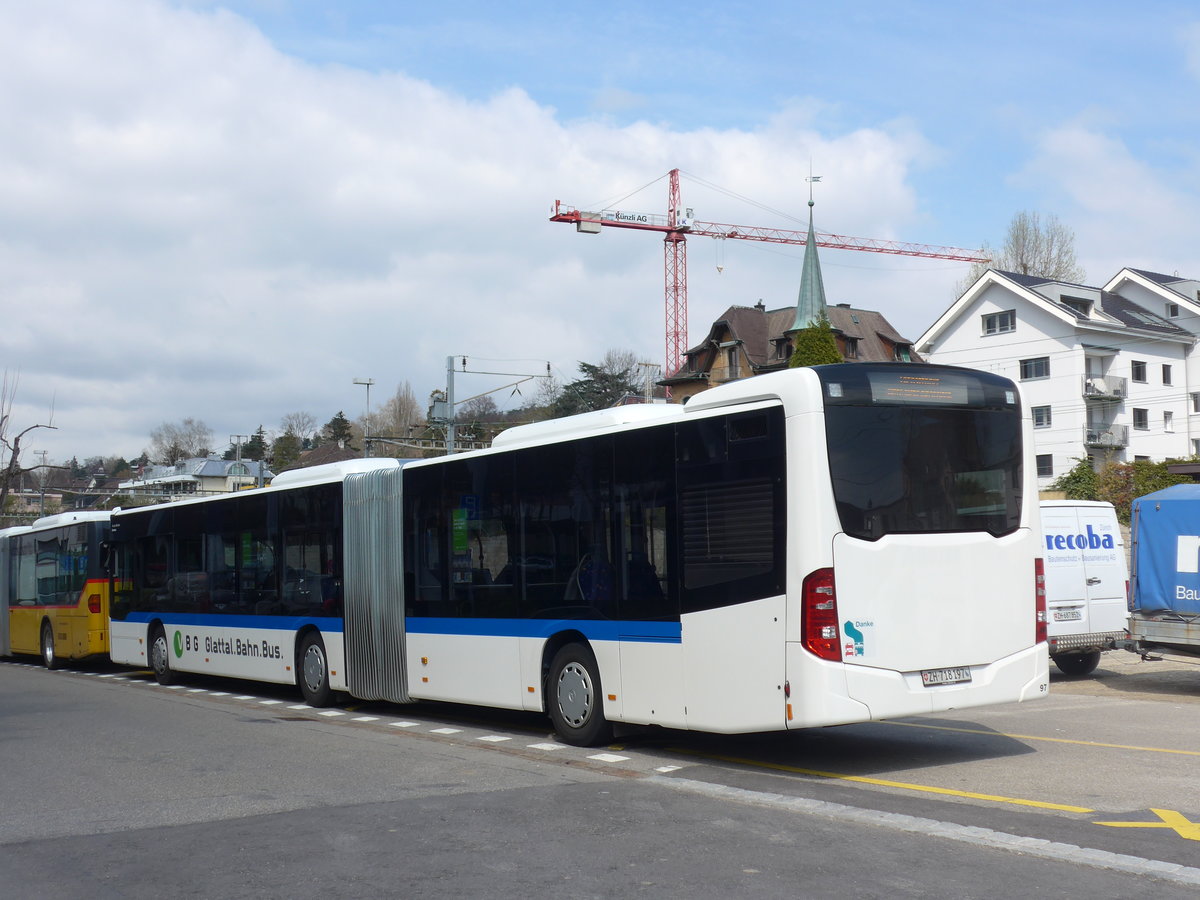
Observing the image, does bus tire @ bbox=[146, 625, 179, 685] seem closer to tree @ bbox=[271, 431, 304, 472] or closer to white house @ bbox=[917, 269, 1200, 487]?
white house @ bbox=[917, 269, 1200, 487]

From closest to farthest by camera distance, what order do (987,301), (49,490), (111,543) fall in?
(111,543), (987,301), (49,490)

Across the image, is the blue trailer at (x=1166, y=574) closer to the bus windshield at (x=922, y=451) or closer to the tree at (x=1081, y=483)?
the bus windshield at (x=922, y=451)

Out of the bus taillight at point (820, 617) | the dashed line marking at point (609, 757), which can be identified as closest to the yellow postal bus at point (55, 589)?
the dashed line marking at point (609, 757)

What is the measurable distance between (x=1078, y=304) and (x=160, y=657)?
50.9 m

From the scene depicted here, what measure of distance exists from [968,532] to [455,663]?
20.0 feet

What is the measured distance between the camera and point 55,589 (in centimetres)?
2633

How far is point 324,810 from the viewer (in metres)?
8.69

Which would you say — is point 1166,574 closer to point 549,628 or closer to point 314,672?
A: point 549,628

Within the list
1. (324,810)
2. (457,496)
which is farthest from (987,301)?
(324,810)

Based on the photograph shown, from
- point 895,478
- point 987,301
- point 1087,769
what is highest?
point 987,301

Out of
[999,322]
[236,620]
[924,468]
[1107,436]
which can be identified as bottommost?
[236,620]

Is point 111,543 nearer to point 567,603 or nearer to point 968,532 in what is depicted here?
point 567,603

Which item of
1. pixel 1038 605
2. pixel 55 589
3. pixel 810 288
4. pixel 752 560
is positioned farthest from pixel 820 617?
pixel 810 288

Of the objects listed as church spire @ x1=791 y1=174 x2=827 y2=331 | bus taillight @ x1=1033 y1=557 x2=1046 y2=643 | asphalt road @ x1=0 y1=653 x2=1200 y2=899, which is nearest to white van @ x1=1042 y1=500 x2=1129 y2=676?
asphalt road @ x1=0 y1=653 x2=1200 y2=899
